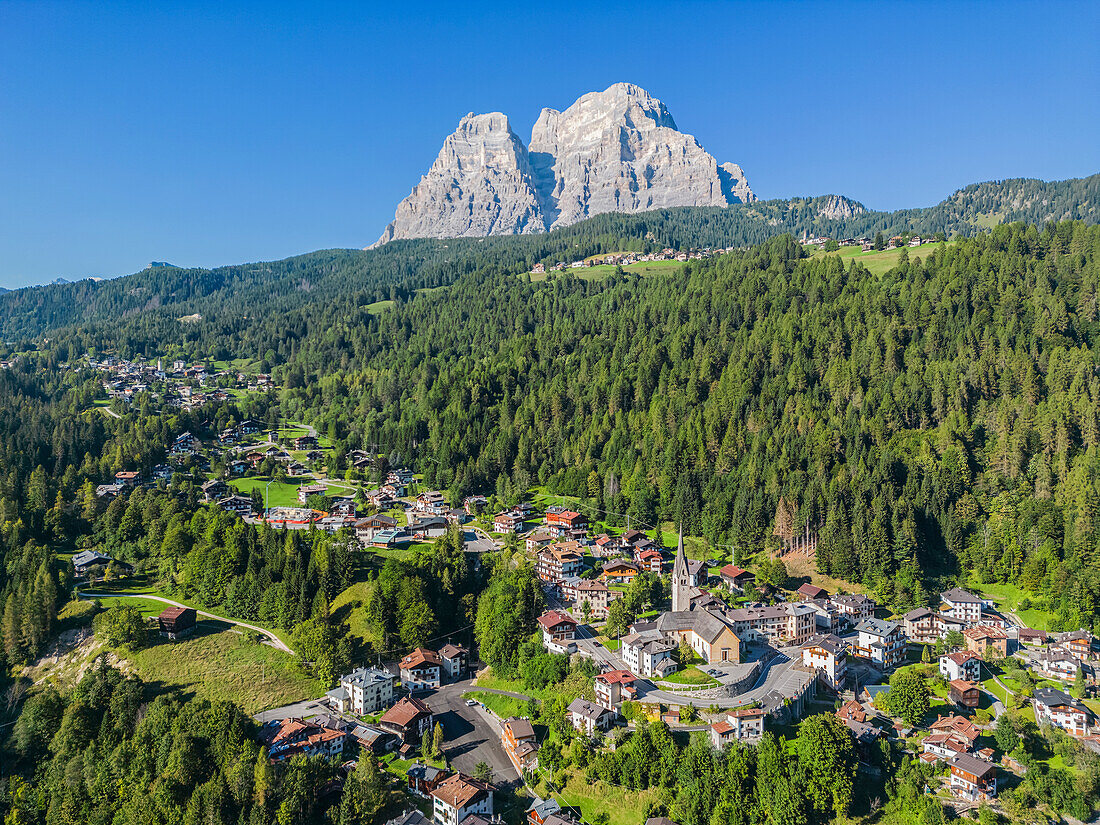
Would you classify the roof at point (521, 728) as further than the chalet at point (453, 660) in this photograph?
No

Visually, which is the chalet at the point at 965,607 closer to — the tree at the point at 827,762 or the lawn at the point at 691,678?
the tree at the point at 827,762

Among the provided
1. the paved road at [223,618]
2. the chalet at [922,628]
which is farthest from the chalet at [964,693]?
the paved road at [223,618]

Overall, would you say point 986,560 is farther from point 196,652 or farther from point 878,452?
point 196,652

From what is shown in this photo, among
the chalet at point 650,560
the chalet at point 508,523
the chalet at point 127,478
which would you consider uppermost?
the chalet at point 127,478

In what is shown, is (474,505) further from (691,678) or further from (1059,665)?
(1059,665)

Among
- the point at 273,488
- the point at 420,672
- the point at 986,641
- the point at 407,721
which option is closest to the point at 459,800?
the point at 407,721

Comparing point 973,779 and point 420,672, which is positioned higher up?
point 420,672
